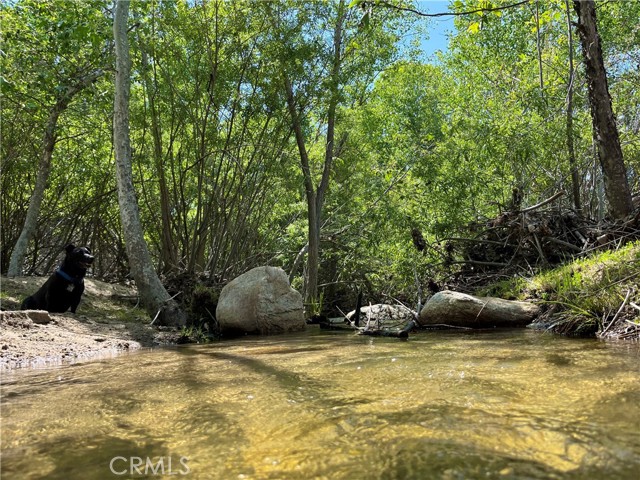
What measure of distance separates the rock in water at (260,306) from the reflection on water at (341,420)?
3.43 metres

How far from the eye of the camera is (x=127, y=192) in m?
6.56

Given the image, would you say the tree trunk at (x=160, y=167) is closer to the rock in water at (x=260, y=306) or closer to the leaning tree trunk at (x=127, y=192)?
the leaning tree trunk at (x=127, y=192)

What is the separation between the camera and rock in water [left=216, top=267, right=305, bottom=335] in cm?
657

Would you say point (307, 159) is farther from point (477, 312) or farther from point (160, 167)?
point (477, 312)

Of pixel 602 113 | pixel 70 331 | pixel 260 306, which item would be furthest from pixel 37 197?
pixel 602 113

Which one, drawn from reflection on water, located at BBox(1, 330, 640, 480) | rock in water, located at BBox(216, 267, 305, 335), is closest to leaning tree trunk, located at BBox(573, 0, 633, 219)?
reflection on water, located at BBox(1, 330, 640, 480)

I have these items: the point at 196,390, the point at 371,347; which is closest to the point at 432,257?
the point at 371,347

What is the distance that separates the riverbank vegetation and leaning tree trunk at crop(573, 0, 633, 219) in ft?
0.16

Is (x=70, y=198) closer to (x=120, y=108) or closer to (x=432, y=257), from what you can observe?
(x=120, y=108)

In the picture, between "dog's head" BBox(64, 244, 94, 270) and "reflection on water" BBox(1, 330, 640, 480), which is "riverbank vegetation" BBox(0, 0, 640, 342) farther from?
"reflection on water" BBox(1, 330, 640, 480)

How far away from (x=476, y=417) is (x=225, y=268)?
7.19 metres

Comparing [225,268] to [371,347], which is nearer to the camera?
[371,347]

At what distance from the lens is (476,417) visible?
1681 millimetres

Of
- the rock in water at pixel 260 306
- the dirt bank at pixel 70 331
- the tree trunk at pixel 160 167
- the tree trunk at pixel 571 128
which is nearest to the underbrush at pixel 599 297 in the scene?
A: the tree trunk at pixel 571 128
